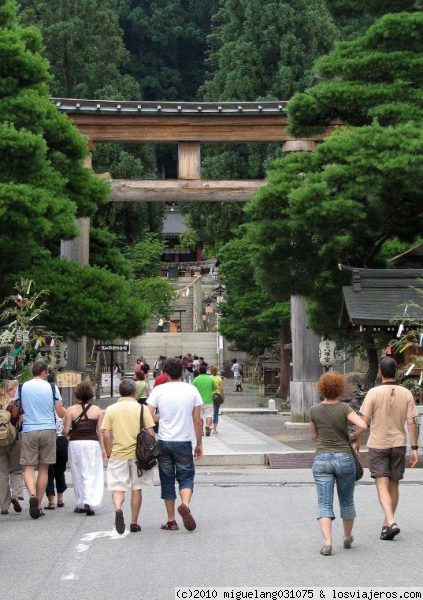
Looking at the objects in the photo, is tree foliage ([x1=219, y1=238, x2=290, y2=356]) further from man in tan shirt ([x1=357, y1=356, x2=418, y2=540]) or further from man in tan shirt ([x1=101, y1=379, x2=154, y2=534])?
man in tan shirt ([x1=357, y1=356, x2=418, y2=540])

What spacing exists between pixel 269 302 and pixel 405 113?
23.3 m

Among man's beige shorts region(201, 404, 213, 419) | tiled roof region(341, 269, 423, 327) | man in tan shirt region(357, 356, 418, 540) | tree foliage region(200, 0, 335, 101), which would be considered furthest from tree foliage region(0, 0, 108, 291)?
tree foliage region(200, 0, 335, 101)

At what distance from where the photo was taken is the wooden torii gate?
31.4m

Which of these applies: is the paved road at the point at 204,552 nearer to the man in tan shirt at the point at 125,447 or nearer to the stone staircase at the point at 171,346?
the man in tan shirt at the point at 125,447

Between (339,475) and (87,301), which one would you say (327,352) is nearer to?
(87,301)

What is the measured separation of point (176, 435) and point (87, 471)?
216 centimetres

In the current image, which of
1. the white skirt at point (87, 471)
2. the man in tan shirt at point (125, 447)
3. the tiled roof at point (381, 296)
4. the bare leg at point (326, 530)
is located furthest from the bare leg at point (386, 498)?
the tiled roof at point (381, 296)

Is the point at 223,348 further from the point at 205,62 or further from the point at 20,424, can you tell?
the point at 20,424

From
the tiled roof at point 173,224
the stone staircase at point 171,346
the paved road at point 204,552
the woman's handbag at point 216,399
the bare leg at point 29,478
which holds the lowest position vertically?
the paved road at point 204,552

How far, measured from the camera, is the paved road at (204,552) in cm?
892

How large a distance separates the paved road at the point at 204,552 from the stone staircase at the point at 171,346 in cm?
4816

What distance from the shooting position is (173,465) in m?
12.0

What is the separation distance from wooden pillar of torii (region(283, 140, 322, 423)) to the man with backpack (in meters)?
18.6

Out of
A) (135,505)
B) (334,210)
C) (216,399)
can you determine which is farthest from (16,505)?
(216,399)
